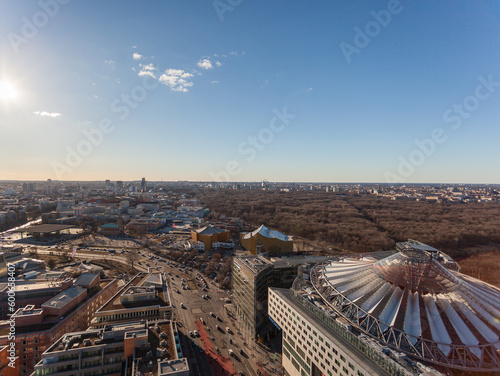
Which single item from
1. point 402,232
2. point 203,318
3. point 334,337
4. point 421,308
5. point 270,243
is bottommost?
point 203,318

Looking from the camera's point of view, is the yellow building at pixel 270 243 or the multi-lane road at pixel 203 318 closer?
the multi-lane road at pixel 203 318

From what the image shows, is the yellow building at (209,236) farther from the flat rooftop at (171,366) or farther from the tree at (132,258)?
the flat rooftop at (171,366)

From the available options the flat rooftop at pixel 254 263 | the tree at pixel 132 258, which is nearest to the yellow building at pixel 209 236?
the tree at pixel 132 258

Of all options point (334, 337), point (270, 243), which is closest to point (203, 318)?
point (334, 337)

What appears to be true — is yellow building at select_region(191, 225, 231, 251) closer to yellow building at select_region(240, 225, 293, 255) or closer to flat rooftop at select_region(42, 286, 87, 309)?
yellow building at select_region(240, 225, 293, 255)

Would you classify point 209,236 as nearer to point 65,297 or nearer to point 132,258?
point 132,258

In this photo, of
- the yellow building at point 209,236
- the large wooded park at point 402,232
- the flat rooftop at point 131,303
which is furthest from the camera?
the yellow building at point 209,236

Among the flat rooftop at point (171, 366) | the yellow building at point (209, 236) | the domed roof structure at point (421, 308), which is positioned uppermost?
A: the domed roof structure at point (421, 308)

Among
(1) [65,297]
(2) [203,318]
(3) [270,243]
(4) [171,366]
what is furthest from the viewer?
(3) [270,243]

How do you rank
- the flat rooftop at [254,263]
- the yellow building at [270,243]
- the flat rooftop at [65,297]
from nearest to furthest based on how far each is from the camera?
the flat rooftop at [65,297]
the flat rooftop at [254,263]
the yellow building at [270,243]

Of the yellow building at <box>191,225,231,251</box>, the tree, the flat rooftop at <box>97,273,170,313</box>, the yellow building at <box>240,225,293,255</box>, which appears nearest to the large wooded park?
the yellow building at <box>240,225,293,255</box>
